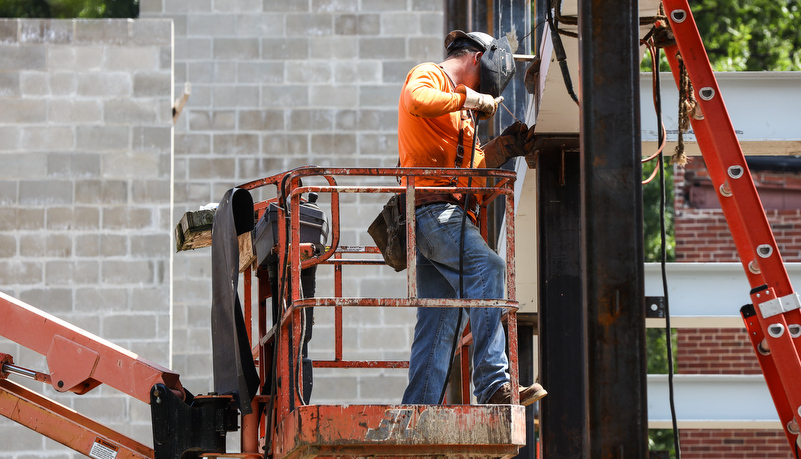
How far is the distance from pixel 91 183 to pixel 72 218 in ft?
1.45

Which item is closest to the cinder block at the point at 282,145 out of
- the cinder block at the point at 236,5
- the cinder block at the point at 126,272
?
the cinder block at the point at 236,5

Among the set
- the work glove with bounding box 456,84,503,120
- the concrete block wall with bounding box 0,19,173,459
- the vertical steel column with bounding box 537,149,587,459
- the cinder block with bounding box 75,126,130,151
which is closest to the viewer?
the work glove with bounding box 456,84,503,120

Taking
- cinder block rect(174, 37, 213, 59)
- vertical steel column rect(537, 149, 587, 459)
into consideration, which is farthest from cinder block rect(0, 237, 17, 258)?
vertical steel column rect(537, 149, 587, 459)

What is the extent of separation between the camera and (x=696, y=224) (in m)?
19.9

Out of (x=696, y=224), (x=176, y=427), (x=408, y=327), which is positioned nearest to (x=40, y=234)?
(x=408, y=327)

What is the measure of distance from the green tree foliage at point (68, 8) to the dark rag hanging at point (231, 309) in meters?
21.3

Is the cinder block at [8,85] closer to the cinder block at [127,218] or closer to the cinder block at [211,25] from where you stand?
the cinder block at [127,218]

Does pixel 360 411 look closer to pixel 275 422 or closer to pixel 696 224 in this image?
pixel 275 422

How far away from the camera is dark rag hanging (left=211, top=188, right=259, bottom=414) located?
19.1ft

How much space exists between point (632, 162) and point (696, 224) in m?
15.6

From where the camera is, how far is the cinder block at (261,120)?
1322 centimetres

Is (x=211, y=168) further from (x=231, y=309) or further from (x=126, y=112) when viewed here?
(x=231, y=309)

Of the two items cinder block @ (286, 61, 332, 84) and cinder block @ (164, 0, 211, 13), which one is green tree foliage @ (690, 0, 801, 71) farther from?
cinder block @ (164, 0, 211, 13)

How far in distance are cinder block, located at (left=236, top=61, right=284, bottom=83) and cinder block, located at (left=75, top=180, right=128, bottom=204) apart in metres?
1.99
